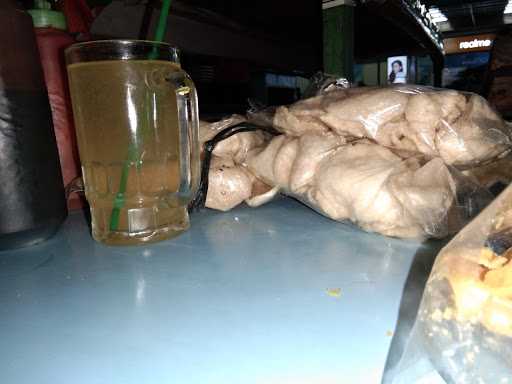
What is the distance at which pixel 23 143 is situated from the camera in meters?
0.45

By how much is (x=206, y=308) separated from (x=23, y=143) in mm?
316

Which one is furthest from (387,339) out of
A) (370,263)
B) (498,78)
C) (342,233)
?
(498,78)

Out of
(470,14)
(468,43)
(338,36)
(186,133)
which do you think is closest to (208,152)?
(186,133)

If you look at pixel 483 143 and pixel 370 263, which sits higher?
pixel 483 143

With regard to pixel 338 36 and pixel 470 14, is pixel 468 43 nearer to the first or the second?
pixel 470 14

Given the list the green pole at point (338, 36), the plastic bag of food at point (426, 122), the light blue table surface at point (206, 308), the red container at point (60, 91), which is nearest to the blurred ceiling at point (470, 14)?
the green pole at point (338, 36)

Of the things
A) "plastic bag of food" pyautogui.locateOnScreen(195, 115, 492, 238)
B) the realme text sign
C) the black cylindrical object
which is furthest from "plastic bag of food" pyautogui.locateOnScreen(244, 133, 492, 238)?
the realme text sign

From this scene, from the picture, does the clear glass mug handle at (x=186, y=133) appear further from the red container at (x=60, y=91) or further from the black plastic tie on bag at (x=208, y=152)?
the red container at (x=60, y=91)

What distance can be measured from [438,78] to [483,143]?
3002 mm

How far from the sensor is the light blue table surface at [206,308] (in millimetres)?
246

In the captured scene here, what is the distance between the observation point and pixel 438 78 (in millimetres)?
3082

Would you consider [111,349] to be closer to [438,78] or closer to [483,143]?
[483,143]

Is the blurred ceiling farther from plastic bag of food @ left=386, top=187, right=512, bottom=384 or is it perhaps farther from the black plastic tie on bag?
plastic bag of food @ left=386, top=187, right=512, bottom=384

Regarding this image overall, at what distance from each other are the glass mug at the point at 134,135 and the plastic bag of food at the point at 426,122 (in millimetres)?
215
